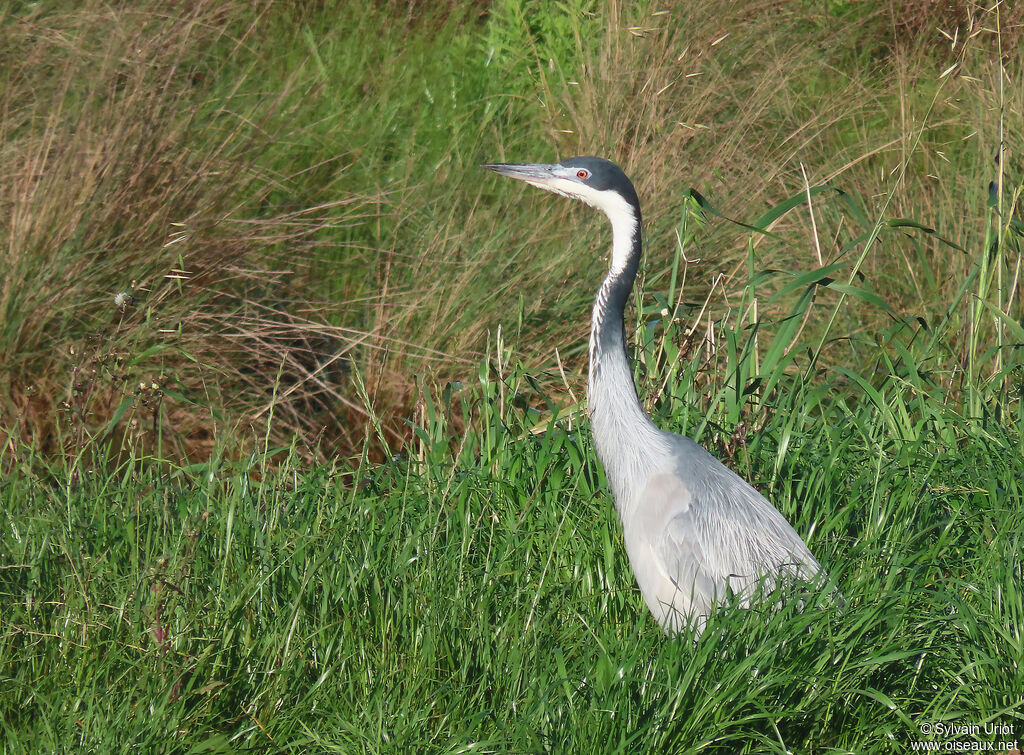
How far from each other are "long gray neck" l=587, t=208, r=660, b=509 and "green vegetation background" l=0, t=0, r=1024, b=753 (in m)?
0.20

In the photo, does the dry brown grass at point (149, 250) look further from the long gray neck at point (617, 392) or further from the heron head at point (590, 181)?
the long gray neck at point (617, 392)

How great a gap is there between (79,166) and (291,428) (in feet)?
4.31

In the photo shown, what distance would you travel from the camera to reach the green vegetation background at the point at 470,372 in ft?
8.90

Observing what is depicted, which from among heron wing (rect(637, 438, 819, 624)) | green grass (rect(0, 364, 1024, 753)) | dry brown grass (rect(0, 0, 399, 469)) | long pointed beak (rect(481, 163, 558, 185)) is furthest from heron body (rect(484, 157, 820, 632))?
dry brown grass (rect(0, 0, 399, 469))

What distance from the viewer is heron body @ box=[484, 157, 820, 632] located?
3223 millimetres

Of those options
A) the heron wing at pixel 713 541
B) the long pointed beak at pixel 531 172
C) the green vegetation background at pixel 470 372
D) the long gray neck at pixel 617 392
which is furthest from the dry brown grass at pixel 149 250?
the heron wing at pixel 713 541

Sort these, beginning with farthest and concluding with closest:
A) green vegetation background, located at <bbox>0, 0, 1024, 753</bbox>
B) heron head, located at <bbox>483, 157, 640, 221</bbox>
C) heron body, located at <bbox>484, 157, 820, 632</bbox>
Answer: heron head, located at <bbox>483, 157, 640, 221</bbox> → heron body, located at <bbox>484, 157, 820, 632</bbox> → green vegetation background, located at <bbox>0, 0, 1024, 753</bbox>

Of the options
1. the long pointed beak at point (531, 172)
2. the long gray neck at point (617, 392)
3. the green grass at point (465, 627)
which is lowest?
the green grass at point (465, 627)

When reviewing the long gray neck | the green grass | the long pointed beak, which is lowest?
the green grass

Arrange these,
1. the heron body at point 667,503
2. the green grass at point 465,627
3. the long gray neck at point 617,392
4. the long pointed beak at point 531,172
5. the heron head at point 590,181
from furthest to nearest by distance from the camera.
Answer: the long pointed beak at point 531,172
the heron head at point 590,181
the long gray neck at point 617,392
the heron body at point 667,503
the green grass at point 465,627

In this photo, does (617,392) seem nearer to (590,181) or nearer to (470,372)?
(590,181)

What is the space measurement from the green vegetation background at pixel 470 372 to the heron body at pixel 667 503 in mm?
164

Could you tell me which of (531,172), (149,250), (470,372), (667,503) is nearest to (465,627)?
(667,503)

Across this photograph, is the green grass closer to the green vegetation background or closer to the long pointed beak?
the green vegetation background
